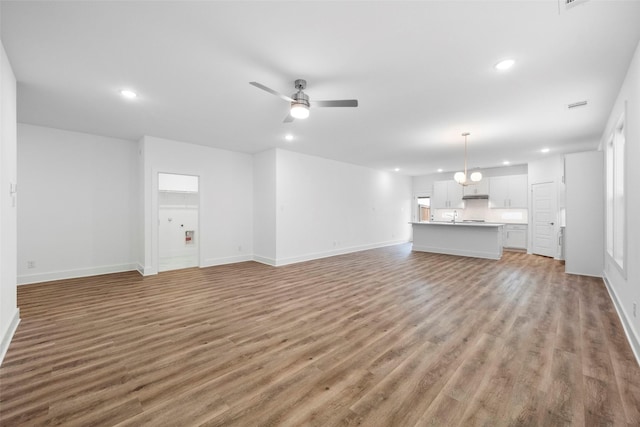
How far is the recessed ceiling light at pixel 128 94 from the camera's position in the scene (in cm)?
326

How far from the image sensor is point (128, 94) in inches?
132

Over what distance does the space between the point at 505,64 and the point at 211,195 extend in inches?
227

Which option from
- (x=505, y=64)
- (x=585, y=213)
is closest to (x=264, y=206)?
(x=505, y=64)

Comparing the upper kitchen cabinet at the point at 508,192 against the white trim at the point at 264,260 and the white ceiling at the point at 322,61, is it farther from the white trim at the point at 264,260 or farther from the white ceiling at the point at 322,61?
the white trim at the point at 264,260

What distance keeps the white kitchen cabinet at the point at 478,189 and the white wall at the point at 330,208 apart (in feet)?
7.77

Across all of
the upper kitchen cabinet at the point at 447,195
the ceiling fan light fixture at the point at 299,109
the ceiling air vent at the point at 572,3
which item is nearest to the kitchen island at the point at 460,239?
the upper kitchen cabinet at the point at 447,195

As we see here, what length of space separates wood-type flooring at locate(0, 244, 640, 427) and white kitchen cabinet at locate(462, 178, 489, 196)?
17.3 ft

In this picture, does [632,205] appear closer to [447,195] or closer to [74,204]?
[447,195]

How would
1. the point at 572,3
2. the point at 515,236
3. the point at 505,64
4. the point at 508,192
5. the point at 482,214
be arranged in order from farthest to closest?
the point at 482,214, the point at 508,192, the point at 515,236, the point at 505,64, the point at 572,3

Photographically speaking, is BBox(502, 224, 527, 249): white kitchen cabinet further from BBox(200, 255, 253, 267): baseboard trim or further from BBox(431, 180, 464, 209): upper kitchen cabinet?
BBox(200, 255, 253, 267): baseboard trim

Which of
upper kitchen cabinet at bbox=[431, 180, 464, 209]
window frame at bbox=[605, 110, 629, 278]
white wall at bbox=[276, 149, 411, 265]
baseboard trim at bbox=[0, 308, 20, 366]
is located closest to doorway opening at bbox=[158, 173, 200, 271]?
white wall at bbox=[276, 149, 411, 265]

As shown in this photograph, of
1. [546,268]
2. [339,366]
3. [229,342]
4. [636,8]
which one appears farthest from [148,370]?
[546,268]

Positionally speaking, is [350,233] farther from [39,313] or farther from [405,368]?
[39,313]

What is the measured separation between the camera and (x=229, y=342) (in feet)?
8.25
